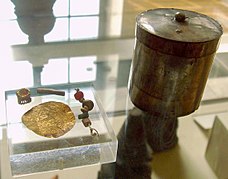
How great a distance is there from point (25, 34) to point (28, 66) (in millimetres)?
211

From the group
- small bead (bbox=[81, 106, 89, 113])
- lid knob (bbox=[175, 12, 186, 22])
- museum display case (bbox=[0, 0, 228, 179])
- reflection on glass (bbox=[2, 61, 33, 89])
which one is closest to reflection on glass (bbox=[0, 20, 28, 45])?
museum display case (bbox=[0, 0, 228, 179])

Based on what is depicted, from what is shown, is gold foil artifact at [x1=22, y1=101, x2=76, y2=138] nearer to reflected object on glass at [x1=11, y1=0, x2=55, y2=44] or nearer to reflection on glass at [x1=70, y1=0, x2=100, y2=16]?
reflected object on glass at [x1=11, y1=0, x2=55, y2=44]

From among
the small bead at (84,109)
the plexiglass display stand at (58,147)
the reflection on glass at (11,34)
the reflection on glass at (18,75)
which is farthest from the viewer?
the reflection on glass at (11,34)

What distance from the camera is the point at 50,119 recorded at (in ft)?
2.55

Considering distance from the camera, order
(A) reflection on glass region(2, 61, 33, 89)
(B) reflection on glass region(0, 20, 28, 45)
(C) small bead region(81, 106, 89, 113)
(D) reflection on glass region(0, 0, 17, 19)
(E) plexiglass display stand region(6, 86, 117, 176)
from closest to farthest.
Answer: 1. (E) plexiglass display stand region(6, 86, 117, 176)
2. (C) small bead region(81, 106, 89, 113)
3. (A) reflection on glass region(2, 61, 33, 89)
4. (B) reflection on glass region(0, 20, 28, 45)
5. (D) reflection on glass region(0, 0, 17, 19)

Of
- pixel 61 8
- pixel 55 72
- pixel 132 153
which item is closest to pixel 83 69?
pixel 55 72

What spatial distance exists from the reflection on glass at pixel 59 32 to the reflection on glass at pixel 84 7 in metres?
0.09

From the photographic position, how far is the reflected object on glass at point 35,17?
118 cm

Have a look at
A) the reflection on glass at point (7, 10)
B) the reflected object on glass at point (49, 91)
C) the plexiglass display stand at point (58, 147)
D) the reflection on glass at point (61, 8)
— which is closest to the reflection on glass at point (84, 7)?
the reflection on glass at point (61, 8)

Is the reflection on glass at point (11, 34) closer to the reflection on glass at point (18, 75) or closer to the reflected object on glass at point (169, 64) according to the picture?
the reflection on glass at point (18, 75)

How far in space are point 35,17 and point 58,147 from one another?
70 centimetres

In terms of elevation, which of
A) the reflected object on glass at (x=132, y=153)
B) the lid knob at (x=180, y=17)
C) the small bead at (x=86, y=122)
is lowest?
the reflected object on glass at (x=132, y=153)

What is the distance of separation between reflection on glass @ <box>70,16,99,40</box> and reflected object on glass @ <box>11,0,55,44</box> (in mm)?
71

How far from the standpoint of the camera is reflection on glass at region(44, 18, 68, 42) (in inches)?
45.9
